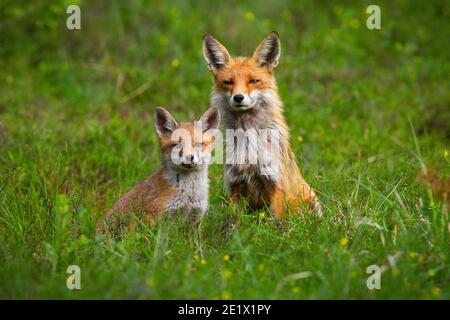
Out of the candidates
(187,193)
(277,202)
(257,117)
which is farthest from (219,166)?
(187,193)

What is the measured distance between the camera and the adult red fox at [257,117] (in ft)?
20.9

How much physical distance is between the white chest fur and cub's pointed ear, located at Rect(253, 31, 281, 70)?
138 centimetres

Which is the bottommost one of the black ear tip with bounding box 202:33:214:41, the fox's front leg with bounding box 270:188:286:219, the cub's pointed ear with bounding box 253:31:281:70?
the fox's front leg with bounding box 270:188:286:219

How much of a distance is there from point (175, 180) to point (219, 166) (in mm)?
1607

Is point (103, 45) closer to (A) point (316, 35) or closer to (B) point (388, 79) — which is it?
(A) point (316, 35)

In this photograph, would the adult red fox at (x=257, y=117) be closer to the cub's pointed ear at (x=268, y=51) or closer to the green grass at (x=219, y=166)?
the cub's pointed ear at (x=268, y=51)

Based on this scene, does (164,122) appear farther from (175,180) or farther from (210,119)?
(175,180)

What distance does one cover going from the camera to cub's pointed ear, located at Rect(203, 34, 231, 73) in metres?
6.64

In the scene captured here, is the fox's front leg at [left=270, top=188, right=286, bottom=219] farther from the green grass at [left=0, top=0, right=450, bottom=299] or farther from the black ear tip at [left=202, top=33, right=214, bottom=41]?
the black ear tip at [left=202, top=33, right=214, bottom=41]

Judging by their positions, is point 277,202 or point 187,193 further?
point 277,202

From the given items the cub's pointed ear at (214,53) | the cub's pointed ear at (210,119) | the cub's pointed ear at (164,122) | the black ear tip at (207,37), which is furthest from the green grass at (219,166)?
the black ear tip at (207,37)

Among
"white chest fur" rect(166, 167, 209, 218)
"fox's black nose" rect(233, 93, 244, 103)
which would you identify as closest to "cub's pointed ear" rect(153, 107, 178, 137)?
"white chest fur" rect(166, 167, 209, 218)

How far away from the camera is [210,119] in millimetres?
6215
